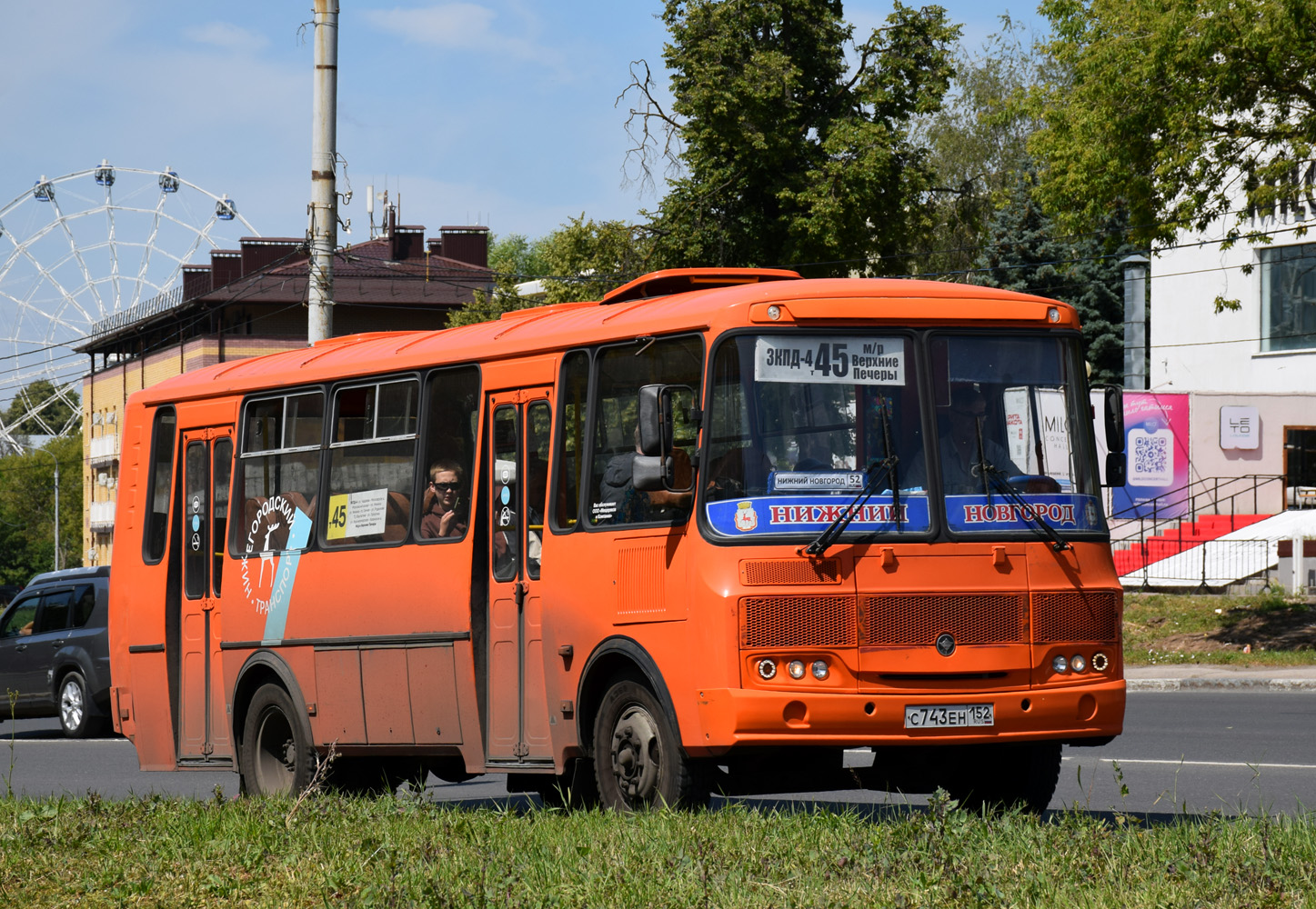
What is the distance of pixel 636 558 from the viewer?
9.08 meters

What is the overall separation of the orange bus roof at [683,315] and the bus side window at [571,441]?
0.16 meters

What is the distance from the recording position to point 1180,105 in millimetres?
24281

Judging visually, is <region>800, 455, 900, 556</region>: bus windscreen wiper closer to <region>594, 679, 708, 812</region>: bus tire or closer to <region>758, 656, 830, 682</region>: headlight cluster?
<region>758, 656, 830, 682</region>: headlight cluster

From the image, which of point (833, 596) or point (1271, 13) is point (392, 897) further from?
point (1271, 13)

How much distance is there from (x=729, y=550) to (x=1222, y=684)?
1607 cm

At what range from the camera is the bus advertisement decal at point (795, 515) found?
847 cm

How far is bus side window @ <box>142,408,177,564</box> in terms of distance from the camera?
531 inches

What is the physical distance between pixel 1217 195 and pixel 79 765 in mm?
17209

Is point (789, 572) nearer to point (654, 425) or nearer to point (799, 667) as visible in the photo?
point (799, 667)

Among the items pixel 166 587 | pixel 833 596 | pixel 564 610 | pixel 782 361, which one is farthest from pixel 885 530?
pixel 166 587

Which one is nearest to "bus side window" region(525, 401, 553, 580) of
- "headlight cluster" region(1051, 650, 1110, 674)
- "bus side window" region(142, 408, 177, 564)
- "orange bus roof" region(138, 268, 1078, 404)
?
"orange bus roof" region(138, 268, 1078, 404)

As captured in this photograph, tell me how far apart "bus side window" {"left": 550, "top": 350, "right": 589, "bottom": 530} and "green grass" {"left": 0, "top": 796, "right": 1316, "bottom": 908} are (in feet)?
5.60

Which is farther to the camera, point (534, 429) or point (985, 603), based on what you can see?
point (534, 429)

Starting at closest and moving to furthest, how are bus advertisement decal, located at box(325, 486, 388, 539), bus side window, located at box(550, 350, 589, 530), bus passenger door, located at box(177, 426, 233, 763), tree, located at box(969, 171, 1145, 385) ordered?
1. bus side window, located at box(550, 350, 589, 530)
2. bus advertisement decal, located at box(325, 486, 388, 539)
3. bus passenger door, located at box(177, 426, 233, 763)
4. tree, located at box(969, 171, 1145, 385)
